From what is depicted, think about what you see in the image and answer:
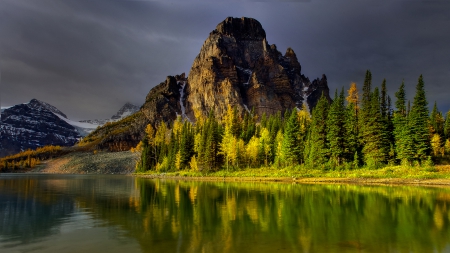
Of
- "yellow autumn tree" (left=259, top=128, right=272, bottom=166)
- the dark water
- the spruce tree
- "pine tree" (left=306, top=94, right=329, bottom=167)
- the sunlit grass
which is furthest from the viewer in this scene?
"yellow autumn tree" (left=259, top=128, right=272, bottom=166)

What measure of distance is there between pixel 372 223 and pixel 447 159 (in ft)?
165

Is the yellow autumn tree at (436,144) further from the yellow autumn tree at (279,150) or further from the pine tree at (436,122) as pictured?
the yellow autumn tree at (279,150)

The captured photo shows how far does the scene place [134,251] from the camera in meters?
11.9

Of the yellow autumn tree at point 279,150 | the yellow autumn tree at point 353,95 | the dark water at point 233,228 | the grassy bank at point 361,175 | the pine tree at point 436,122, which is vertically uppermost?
the yellow autumn tree at point 353,95

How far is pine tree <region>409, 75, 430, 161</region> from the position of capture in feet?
174

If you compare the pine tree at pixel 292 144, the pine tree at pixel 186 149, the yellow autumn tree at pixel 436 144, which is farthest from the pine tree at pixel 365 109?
the pine tree at pixel 186 149

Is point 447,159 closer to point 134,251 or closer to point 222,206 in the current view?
point 222,206

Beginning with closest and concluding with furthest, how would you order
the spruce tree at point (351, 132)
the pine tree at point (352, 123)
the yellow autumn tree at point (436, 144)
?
1. the spruce tree at point (351, 132)
2. the pine tree at point (352, 123)
3. the yellow autumn tree at point (436, 144)

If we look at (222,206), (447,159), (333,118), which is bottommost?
(222,206)

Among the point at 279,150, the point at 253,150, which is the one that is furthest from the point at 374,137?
the point at 253,150

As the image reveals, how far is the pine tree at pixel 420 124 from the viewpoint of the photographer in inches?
2094

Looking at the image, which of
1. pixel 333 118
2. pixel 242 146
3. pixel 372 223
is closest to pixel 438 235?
pixel 372 223

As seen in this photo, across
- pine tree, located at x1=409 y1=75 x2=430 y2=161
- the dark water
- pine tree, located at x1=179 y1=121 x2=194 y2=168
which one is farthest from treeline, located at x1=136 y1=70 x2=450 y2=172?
the dark water

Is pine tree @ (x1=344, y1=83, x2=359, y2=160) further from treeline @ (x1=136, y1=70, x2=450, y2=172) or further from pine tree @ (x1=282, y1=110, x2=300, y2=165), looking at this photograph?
pine tree @ (x1=282, y1=110, x2=300, y2=165)
